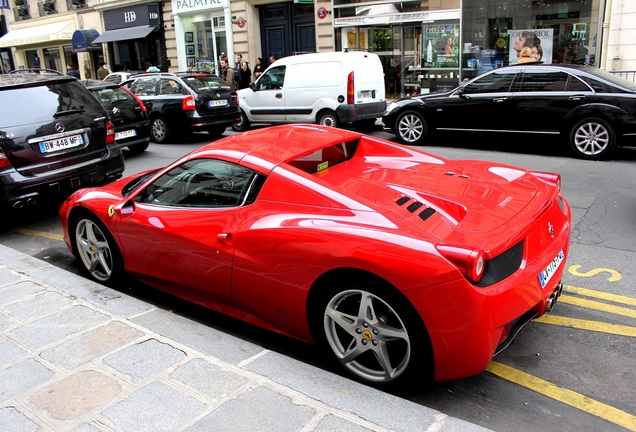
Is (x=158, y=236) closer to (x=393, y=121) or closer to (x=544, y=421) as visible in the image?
(x=544, y=421)

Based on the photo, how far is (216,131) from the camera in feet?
44.0

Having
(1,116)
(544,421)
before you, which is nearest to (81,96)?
(1,116)

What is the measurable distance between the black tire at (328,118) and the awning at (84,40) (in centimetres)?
1991

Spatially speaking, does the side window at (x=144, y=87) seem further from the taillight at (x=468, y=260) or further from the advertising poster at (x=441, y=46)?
the taillight at (x=468, y=260)

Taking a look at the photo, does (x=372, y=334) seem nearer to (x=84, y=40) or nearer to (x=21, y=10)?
(x=84, y=40)

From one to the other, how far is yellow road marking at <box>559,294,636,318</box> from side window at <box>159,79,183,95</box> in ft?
34.0

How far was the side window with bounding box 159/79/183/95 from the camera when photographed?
12.8 meters

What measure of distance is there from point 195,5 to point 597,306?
22.5 m

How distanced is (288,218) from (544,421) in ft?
5.79

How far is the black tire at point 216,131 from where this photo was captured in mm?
12989

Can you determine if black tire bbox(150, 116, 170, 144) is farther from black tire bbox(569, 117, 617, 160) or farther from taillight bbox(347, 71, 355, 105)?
black tire bbox(569, 117, 617, 160)

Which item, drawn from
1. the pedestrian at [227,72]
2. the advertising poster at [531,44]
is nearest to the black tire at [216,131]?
the pedestrian at [227,72]

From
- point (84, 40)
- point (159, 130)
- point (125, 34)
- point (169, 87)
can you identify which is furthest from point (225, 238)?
point (84, 40)

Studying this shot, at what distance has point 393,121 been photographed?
1145cm
